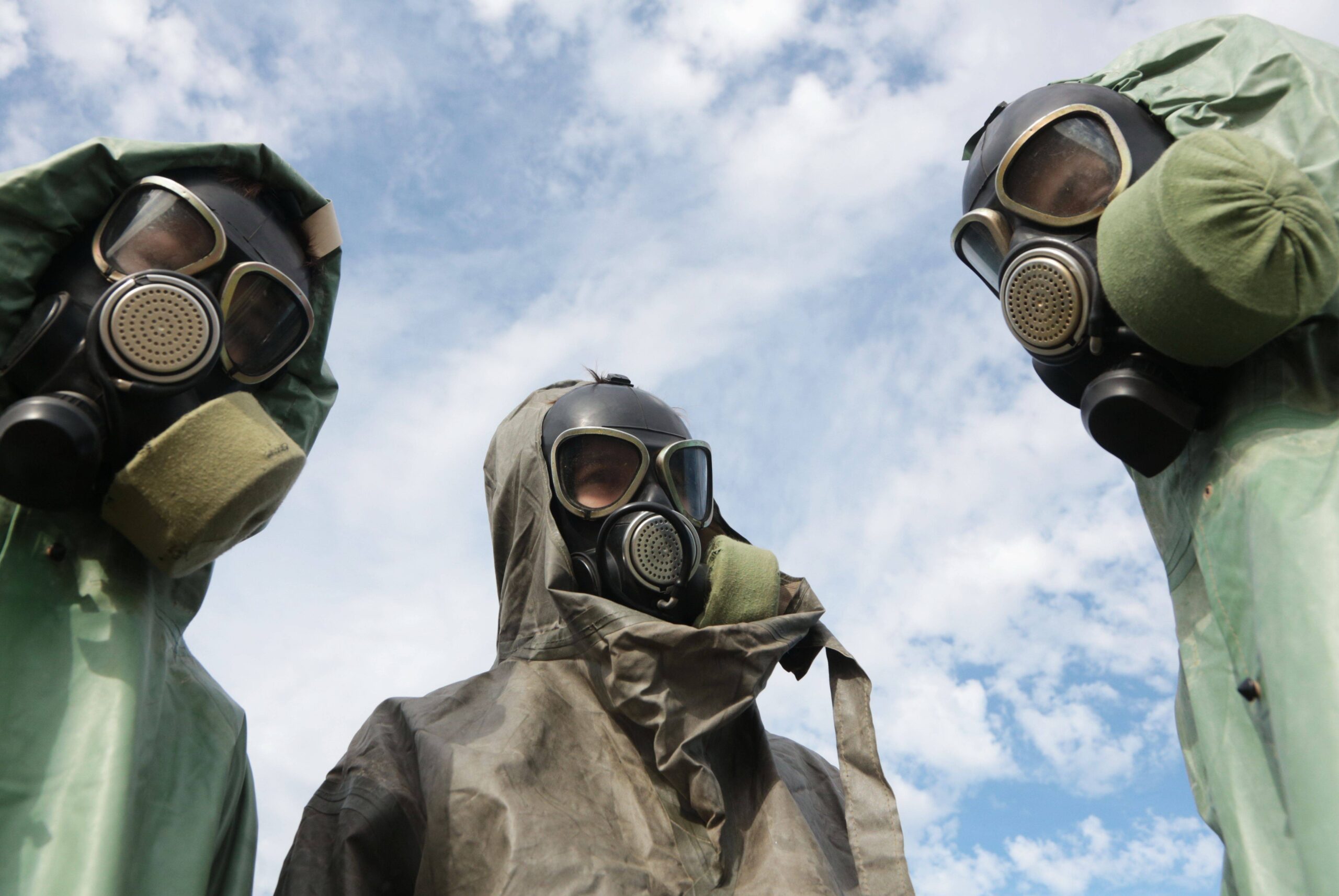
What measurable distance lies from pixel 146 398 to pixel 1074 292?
1998mm

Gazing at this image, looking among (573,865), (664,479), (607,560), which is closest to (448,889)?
(573,865)

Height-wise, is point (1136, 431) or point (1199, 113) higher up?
point (1199, 113)

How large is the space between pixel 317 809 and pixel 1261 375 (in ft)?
8.07

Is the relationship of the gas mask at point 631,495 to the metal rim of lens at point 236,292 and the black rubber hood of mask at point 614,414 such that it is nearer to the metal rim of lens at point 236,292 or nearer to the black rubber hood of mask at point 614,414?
the black rubber hood of mask at point 614,414

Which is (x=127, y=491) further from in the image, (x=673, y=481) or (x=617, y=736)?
(x=673, y=481)

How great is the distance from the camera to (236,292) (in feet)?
10.1

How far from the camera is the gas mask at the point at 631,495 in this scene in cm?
379

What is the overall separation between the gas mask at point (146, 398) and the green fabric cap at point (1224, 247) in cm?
184

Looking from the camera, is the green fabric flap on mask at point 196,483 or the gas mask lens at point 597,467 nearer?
the green fabric flap on mask at point 196,483

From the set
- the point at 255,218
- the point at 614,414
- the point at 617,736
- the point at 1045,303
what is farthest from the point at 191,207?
the point at 1045,303

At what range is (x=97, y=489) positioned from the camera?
287cm

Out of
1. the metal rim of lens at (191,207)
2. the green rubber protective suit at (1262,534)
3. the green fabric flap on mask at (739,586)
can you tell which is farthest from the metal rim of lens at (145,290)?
the green rubber protective suit at (1262,534)

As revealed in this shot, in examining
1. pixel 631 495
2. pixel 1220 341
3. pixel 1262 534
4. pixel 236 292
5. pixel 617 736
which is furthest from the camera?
pixel 631 495

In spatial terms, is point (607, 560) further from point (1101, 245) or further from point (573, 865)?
point (1101, 245)
